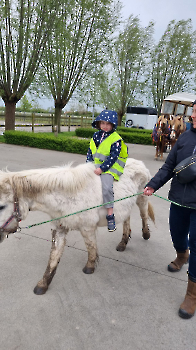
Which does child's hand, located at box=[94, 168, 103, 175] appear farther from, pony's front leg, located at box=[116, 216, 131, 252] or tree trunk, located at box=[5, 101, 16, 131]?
tree trunk, located at box=[5, 101, 16, 131]

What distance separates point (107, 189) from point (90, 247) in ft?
2.53

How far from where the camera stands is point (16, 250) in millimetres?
3334

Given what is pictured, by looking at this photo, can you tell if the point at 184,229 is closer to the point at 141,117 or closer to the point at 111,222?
the point at 111,222

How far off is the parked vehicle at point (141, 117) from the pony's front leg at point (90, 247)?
28.8 m

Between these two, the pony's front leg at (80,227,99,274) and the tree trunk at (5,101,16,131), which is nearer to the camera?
the pony's front leg at (80,227,99,274)

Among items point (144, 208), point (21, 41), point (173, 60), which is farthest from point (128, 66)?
point (144, 208)

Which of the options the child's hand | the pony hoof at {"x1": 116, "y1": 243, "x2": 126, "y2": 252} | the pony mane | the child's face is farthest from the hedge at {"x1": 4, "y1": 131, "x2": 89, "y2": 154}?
the pony mane

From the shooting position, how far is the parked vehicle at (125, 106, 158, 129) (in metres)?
29.8

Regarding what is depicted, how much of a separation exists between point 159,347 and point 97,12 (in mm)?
17552

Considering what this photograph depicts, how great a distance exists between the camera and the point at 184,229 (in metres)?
2.69

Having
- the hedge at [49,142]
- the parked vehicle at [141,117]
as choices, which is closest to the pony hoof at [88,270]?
the hedge at [49,142]

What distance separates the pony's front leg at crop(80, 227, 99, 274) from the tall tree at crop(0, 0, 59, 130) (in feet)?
42.0

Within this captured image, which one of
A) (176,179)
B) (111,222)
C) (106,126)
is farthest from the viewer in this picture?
(106,126)

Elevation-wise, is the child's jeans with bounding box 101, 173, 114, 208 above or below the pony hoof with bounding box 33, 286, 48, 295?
above
